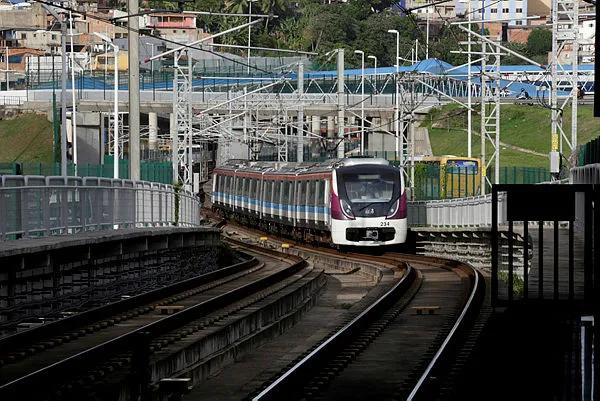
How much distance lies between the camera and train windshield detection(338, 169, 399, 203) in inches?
1909

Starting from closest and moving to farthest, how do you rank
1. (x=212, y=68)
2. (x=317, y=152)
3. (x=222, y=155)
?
1. (x=222, y=155)
2. (x=317, y=152)
3. (x=212, y=68)

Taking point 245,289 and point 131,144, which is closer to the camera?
point 245,289

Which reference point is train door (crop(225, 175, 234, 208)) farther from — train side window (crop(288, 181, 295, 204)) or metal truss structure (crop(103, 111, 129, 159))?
train side window (crop(288, 181, 295, 204))

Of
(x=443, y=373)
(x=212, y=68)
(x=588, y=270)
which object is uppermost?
(x=212, y=68)

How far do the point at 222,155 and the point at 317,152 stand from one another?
10.4 m

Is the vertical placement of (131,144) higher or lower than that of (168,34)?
lower

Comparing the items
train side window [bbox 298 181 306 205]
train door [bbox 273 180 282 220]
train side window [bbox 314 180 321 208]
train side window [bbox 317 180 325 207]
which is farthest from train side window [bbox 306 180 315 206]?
train door [bbox 273 180 282 220]

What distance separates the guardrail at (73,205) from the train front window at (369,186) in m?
8.19

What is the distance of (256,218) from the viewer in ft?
222

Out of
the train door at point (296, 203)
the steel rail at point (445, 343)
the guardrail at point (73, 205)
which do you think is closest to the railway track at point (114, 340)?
the guardrail at point (73, 205)

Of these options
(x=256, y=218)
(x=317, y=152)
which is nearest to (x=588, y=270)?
(x=256, y=218)

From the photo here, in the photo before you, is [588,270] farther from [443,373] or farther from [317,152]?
[317,152]

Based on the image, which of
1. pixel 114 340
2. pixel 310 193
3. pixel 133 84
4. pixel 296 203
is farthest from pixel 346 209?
pixel 114 340

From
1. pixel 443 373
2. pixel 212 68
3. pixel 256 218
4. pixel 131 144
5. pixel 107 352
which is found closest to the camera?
pixel 107 352
